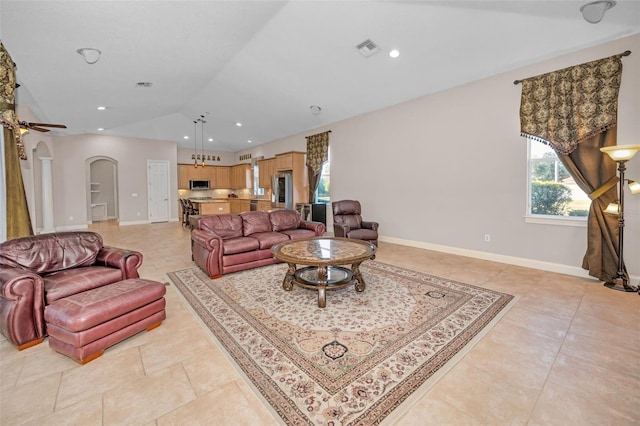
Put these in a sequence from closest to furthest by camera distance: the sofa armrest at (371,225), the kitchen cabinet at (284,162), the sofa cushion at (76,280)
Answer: the sofa cushion at (76,280), the sofa armrest at (371,225), the kitchen cabinet at (284,162)

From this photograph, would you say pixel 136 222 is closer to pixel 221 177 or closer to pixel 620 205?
pixel 221 177

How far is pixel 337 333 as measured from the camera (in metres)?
2.45

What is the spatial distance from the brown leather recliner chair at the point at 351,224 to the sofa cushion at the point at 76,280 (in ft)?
12.5

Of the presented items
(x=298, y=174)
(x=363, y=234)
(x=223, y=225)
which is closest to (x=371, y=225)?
(x=363, y=234)

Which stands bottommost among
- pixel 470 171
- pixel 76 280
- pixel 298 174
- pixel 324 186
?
pixel 76 280

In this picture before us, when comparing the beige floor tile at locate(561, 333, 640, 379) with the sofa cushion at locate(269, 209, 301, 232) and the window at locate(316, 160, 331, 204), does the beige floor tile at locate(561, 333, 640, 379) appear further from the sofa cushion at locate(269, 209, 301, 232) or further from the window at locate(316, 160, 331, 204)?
the window at locate(316, 160, 331, 204)

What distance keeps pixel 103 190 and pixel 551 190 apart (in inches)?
553

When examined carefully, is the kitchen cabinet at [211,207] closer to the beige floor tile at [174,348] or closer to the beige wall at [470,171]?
the beige wall at [470,171]

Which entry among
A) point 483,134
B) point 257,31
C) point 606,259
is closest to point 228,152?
point 257,31

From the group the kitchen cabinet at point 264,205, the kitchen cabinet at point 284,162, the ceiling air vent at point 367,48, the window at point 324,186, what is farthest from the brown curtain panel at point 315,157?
the ceiling air vent at point 367,48

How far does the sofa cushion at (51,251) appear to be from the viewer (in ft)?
8.45

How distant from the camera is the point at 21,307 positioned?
2.20m

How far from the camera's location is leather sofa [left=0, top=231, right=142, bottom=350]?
7.21 ft

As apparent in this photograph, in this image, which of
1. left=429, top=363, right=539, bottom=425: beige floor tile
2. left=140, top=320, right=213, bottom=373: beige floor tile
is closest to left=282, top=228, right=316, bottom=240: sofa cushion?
left=140, top=320, right=213, bottom=373: beige floor tile
